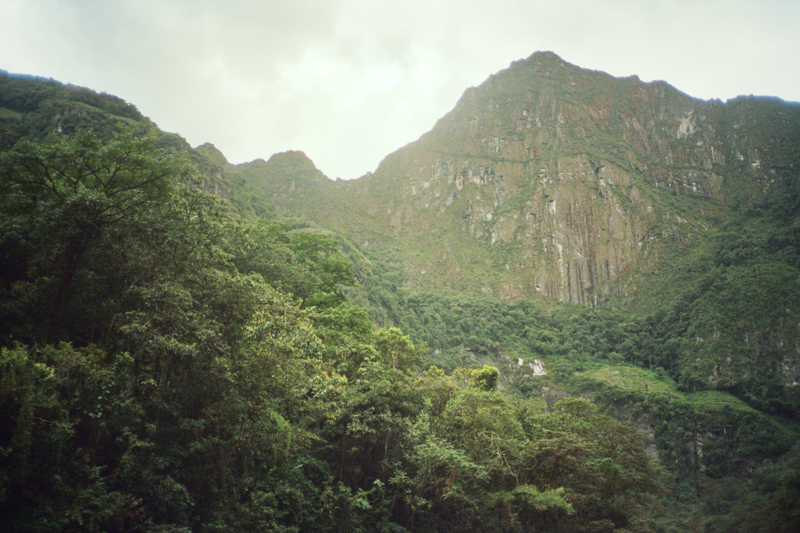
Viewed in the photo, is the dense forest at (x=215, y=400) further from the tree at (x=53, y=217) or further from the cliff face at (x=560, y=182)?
the cliff face at (x=560, y=182)

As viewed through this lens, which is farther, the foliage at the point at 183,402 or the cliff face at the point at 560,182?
the cliff face at the point at 560,182

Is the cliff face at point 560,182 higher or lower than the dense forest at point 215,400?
higher

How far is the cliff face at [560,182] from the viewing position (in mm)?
122812

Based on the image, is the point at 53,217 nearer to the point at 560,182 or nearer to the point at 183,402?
the point at 183,402

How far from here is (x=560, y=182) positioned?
134m

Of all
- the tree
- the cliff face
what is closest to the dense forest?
the tree

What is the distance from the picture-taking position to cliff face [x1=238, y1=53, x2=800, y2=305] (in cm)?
12281

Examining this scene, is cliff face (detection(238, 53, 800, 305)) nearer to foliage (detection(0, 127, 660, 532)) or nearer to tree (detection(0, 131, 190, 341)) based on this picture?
foliage (detection(0, 127, 660, 532))

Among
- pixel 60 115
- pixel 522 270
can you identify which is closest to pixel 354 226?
pixel 522 270

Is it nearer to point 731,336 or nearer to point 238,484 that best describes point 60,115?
point 238,484

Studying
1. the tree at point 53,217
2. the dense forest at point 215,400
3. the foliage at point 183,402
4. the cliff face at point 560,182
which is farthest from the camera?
the cliff face at point 560,182

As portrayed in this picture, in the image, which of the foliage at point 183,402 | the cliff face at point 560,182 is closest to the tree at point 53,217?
the foliage at point 183,402

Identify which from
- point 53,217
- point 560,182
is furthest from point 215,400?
point 560,182

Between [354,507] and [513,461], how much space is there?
6.27 metres
